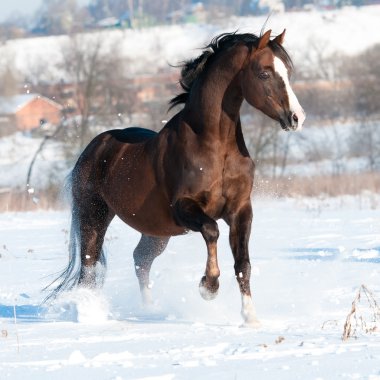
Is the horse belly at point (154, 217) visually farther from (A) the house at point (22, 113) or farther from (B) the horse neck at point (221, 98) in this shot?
(A) the house at point (22, 113)

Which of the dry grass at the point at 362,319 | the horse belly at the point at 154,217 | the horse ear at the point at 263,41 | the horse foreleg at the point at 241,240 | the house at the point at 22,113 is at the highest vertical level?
the house at the point at 22,113

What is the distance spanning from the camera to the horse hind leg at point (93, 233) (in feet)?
31.0

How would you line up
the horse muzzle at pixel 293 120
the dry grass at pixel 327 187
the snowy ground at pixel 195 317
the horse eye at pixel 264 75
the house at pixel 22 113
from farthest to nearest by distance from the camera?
the house at pixel 22 113 → the dry grass at pixel 327 187 → the horse eye at pixel 264 75 → the horse muzzle at pixel 293 120 → the snowy ground at pixel 195 317

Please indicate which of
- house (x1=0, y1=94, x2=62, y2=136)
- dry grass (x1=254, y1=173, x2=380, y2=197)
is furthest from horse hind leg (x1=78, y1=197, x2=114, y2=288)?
house (x1=0, y1=94, x2=62, y2=136)

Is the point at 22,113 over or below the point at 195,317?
over

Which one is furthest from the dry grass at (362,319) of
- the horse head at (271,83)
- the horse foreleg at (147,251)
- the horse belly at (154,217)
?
the horse foreleg at (147,251)

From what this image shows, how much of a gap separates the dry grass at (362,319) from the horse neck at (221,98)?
4.98 ft

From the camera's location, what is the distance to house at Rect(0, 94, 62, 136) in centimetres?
3538

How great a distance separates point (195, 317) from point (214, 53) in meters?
1.91

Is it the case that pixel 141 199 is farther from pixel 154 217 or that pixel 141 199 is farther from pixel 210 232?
pixel 210 232

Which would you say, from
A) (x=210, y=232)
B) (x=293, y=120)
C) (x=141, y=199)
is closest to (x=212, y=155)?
(x=210, y=232)

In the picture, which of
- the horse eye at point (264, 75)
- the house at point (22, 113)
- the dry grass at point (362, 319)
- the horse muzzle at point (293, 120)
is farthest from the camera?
the house at point (22, 113)

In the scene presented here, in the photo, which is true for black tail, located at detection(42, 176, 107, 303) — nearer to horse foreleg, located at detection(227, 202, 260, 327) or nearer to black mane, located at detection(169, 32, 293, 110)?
black mane, located at detection(169, 32, 293, 110)

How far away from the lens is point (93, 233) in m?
9.52
